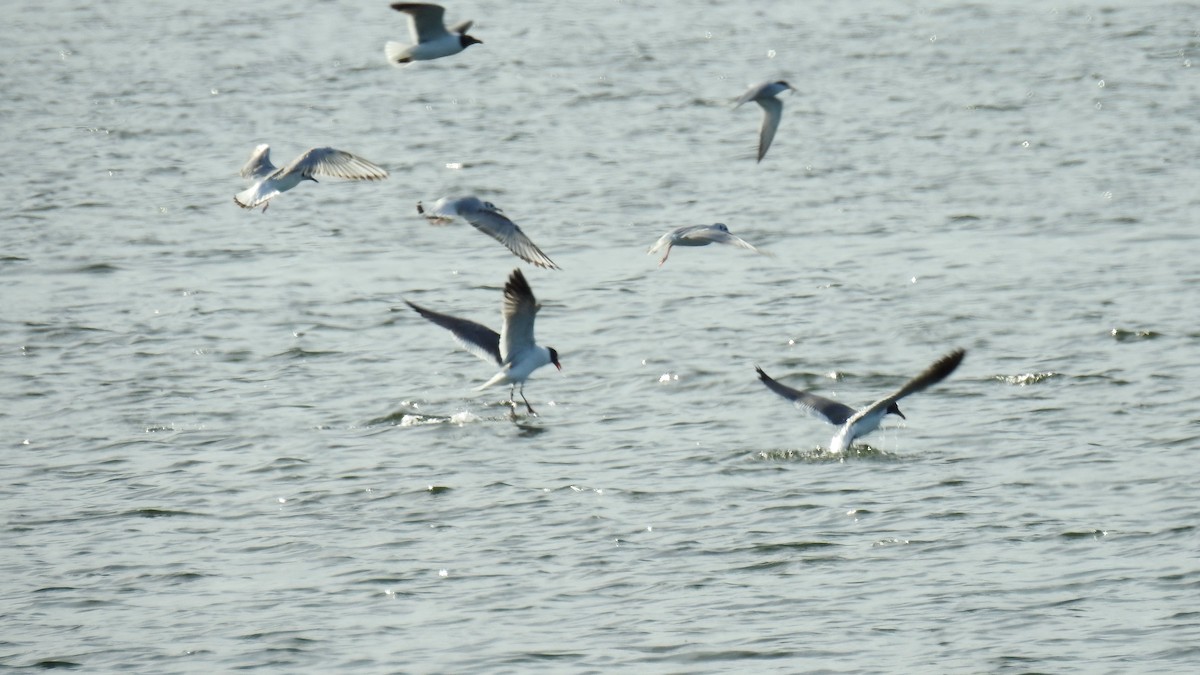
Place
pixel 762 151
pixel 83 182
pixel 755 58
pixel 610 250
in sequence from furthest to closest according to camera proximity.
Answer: pixel 755 58 < pixel 83 182 < pixel 610 250 < pixel 762 151

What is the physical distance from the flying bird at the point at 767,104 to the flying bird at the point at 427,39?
2.61 m

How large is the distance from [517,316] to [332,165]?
271 cm

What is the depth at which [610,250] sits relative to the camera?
66.5 feet

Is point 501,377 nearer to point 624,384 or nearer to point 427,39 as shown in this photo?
point 624,384

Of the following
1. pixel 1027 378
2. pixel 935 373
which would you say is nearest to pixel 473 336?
pixel 1027 378

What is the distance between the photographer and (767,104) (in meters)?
18.0

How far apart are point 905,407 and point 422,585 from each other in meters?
4.77

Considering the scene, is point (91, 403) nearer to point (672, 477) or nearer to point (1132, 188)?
point (672, 477)

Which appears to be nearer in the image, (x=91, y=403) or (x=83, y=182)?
(x=91, y=403)

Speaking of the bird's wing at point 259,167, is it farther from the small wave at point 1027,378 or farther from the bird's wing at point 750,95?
the small wave at point 1027,378

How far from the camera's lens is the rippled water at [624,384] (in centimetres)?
1052

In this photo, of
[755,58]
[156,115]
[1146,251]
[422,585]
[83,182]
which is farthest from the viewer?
[755,58]

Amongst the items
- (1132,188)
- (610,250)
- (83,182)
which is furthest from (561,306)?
(83,182)

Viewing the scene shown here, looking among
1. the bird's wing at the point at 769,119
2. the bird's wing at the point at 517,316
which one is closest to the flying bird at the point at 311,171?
the bird's wing at the point at 517,316
